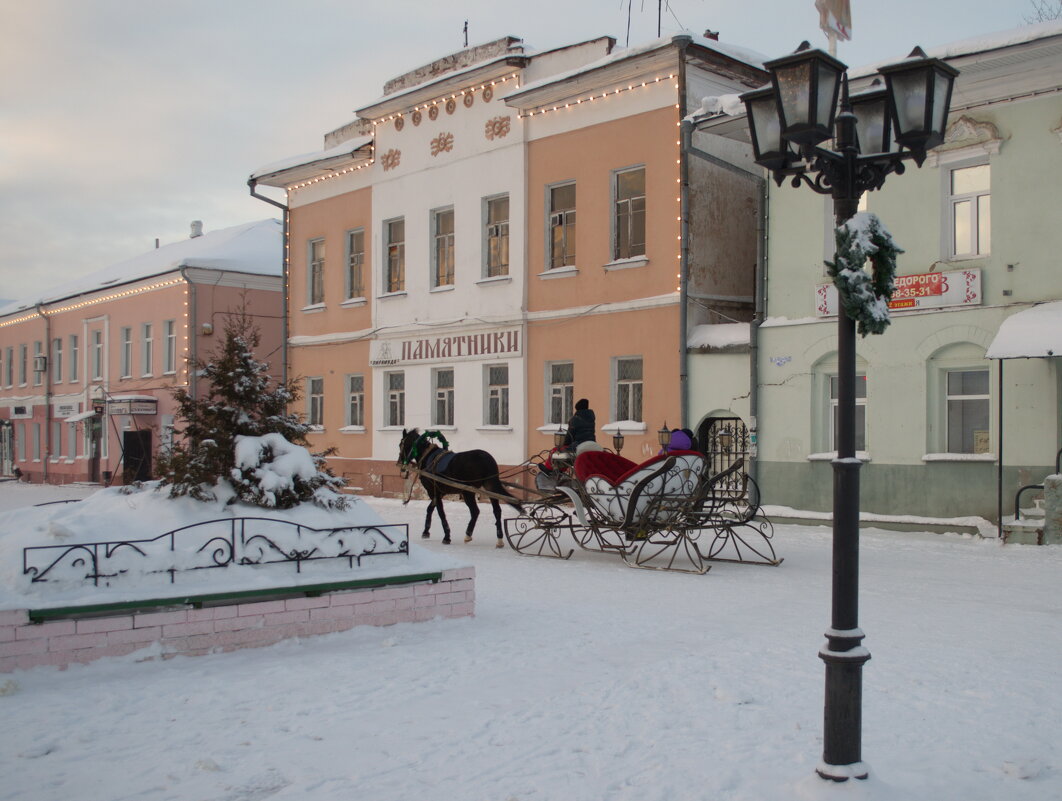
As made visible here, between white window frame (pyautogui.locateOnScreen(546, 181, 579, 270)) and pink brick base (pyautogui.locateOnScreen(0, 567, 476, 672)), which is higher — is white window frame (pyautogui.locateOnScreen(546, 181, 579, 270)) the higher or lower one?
the higher one

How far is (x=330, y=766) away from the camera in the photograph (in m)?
4.88

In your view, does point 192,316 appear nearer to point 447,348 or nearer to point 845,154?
point 447,348

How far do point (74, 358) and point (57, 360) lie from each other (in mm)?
1630

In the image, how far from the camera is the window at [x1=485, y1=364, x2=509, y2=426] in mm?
21672

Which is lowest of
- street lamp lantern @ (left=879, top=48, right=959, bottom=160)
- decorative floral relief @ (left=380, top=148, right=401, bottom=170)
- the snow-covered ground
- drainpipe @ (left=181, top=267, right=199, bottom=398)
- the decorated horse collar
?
the snow-covered ground

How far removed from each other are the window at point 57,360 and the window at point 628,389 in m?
27.2

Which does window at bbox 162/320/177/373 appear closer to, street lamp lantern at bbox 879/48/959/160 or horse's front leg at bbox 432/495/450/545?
horse's front leg at bbox 432/495/450/545

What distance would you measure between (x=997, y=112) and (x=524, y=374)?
32.3 ft

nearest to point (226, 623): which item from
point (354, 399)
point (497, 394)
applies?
point (497, 394)

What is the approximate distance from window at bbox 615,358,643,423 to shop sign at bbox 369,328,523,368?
246cm

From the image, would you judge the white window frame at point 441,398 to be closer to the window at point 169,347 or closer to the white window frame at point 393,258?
the white window frame at point 393,258

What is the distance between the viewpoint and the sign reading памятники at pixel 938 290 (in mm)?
14867

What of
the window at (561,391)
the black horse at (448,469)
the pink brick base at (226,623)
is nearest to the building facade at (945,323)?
the window at (561,391)

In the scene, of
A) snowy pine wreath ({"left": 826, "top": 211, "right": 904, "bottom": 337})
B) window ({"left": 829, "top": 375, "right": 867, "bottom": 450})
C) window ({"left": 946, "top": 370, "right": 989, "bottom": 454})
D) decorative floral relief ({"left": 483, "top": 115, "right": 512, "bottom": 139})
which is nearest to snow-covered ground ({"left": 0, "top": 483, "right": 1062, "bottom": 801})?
snowy pine wreath ({"left": 826, "top": 211, "right": 904, "bottom": 337})
